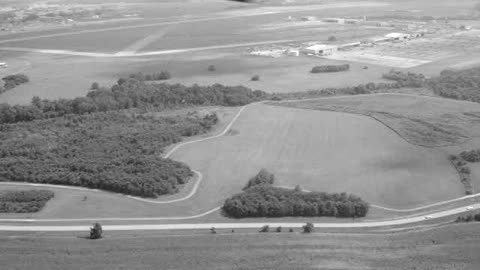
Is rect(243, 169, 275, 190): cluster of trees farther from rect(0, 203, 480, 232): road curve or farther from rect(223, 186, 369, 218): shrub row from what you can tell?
rect(0, 203, 480, 232): road curve

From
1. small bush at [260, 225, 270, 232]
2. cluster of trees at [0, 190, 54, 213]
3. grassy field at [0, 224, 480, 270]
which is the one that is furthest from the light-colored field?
cluster of trees at [0, 190, 54, 213]

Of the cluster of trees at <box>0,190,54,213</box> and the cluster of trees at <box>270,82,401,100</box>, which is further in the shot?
the cluster of trees at <box>270,82,401,100</box>

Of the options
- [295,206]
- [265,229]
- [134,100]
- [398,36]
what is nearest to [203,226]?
[265,229]

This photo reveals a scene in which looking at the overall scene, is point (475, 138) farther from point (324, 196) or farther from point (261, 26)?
point (261, 26)

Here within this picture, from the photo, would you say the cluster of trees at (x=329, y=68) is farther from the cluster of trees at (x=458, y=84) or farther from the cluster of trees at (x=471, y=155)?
the cluster of trees at (x=471, y=155)

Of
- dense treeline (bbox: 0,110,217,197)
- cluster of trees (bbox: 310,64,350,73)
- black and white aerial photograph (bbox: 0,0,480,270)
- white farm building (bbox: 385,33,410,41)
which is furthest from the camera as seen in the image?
white farm building (bbox: 385,33,410,41)

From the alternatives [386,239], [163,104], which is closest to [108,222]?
[386,239]

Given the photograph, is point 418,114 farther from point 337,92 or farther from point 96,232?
point 96,232
